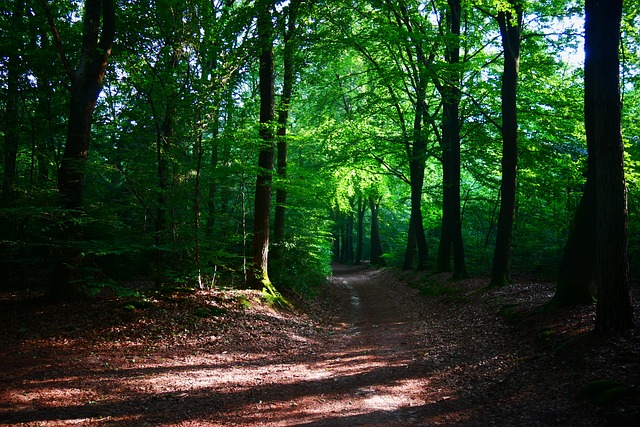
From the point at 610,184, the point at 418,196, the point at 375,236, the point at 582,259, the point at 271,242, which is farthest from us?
the point at 375,236

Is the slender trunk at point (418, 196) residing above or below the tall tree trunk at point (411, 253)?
above

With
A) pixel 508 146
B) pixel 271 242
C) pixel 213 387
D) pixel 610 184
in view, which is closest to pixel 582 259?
pixel 610 184

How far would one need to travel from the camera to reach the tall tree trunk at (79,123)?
862 cm

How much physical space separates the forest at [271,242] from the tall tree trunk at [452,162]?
0.38 ft

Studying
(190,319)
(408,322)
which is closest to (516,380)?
(408,322)

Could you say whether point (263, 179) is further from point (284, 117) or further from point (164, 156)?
point (164, 156)

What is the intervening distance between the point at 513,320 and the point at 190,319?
7141mm

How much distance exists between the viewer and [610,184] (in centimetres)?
575

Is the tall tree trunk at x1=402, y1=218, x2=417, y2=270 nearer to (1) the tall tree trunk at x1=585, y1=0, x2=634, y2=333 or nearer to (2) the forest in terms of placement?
(2) the forest

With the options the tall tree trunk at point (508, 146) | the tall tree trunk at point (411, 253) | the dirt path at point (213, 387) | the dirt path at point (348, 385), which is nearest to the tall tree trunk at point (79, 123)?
the dirt path at point (213, 387)

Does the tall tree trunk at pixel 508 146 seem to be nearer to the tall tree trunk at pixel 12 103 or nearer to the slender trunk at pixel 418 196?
the slender trunk at pixel 418 196

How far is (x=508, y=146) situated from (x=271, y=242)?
28.1 ft

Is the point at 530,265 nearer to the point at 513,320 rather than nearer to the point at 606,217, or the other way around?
the point at 513,320

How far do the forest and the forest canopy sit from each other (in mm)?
89
